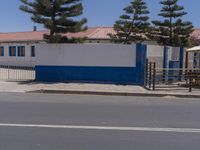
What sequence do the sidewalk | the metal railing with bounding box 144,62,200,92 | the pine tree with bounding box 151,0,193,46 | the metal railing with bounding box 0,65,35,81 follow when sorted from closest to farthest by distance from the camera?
the sidewalk < the metal railing with bounding box 144,62,200,92 < the metal railing with bounding box 0,65,35,81 < the pine tree with bounding box 151,0,193,46

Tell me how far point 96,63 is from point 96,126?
11.3 m

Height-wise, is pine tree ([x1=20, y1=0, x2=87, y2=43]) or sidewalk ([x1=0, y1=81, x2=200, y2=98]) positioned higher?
pine tree ([x1=20, y1=0, x2=87, y2=43])

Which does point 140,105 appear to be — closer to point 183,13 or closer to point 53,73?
point 53,73

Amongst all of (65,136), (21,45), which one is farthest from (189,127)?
(21,45)

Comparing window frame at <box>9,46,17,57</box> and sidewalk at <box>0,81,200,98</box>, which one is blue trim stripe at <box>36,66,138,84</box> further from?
window frame at <box>9,46,17,57</box>

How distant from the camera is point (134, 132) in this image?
8219mm

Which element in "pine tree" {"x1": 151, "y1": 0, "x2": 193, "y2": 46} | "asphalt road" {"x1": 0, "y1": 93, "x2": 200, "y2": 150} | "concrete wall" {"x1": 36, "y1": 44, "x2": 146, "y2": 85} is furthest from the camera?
"pine tree" {"x1": 151, "y1": 0, "x2": 193, "y2": 46}

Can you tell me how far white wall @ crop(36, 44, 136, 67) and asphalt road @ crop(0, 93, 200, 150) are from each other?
7049 millimetres

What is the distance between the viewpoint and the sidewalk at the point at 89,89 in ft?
54.0

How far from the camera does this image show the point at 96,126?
873cm

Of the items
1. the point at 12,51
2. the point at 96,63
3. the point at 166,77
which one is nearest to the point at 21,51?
the point at 12,51

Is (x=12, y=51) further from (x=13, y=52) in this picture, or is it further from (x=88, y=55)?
(x=88, y=55)

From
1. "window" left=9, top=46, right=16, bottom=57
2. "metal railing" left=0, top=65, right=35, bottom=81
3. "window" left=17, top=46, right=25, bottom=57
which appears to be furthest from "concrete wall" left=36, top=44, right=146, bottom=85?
"window" left=9, top=46, right=16, bottom=57

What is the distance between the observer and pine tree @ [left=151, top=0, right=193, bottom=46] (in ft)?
117
